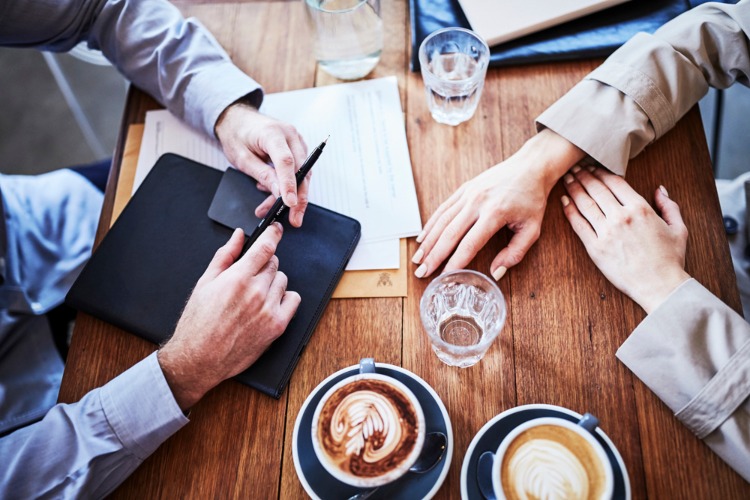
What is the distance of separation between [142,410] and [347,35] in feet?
2.46

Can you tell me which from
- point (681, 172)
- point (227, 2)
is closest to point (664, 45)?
point (681, 172)

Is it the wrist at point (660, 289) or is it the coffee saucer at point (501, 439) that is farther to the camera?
the wrist at point (660, 289)

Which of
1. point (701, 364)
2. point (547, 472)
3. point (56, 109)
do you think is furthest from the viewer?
point (56, 109)

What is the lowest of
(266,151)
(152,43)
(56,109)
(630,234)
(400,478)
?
(56,109)

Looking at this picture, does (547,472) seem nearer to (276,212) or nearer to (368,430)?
(368,430)

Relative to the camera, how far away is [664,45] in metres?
0.96

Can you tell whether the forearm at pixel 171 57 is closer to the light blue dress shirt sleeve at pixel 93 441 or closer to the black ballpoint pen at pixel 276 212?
the black ballpoint pen at pixel 276 212

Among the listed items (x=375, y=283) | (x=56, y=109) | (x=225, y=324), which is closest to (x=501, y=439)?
(x=375, y=283)

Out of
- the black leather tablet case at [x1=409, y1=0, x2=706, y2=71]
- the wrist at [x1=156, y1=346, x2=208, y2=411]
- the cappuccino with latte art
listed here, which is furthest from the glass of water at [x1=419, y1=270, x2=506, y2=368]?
the black leather tablet case at [x1=409, y1=0, x2=706, y2=71]

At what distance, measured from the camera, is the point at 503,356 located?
85cm

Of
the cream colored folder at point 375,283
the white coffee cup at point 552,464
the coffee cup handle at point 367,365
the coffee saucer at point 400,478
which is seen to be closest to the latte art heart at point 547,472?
the white coffee cup at point 552,464

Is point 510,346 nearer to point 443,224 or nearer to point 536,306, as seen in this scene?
point 536,306

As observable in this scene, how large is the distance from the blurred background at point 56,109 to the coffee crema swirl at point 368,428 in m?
1.88

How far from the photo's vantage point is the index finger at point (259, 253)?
86cm
